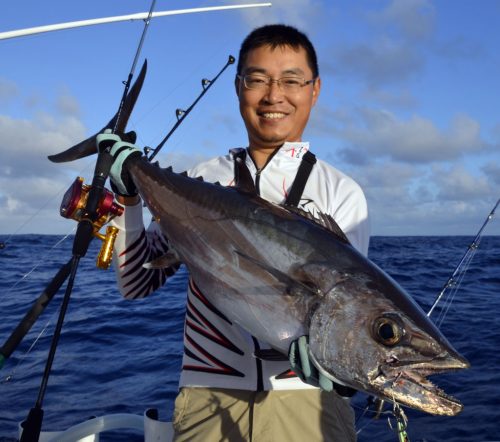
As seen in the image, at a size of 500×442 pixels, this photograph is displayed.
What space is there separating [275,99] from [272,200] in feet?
1.88

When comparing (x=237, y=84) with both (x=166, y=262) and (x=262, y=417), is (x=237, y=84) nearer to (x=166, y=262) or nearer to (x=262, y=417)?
(x=166, y=262)

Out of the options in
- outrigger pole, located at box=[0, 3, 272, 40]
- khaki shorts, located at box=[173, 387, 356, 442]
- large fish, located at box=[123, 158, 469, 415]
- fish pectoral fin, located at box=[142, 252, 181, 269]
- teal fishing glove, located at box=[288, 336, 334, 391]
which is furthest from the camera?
outrigger pole, located at box=[0, 3, 272, 40]

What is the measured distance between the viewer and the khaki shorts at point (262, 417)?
8.06 ft

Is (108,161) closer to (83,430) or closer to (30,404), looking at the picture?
(83,430)

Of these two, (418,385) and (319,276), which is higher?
(319,276)

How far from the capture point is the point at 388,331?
1984 millimetres

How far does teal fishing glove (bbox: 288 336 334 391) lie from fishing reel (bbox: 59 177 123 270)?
4.16 ft

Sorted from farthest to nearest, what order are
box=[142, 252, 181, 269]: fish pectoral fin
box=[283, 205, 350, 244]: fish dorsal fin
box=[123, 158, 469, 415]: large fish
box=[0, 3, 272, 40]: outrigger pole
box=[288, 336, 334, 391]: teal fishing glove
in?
box=[0, 3, 272, 40]: outrigger pole, box=[142, 252, 181, 269]: fish pectoral fin, box=[283, 205, 350, 244]: fish dorsal fin, box=[288, 336, 334, 391]: teal fishing glove, box=[123, 158, 469, 415]: large fish

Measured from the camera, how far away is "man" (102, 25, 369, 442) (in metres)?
2.50

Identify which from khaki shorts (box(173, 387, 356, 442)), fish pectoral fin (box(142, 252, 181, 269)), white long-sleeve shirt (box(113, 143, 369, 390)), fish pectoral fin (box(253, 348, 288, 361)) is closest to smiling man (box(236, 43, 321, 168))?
white long-sleeve shirt (box(113, 143, 369, 390))

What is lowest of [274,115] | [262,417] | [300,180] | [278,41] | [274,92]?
[262,417]

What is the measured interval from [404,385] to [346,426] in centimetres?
85

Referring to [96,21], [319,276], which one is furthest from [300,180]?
[96,21]

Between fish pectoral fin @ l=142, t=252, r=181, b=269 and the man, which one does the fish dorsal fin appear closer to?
the man
